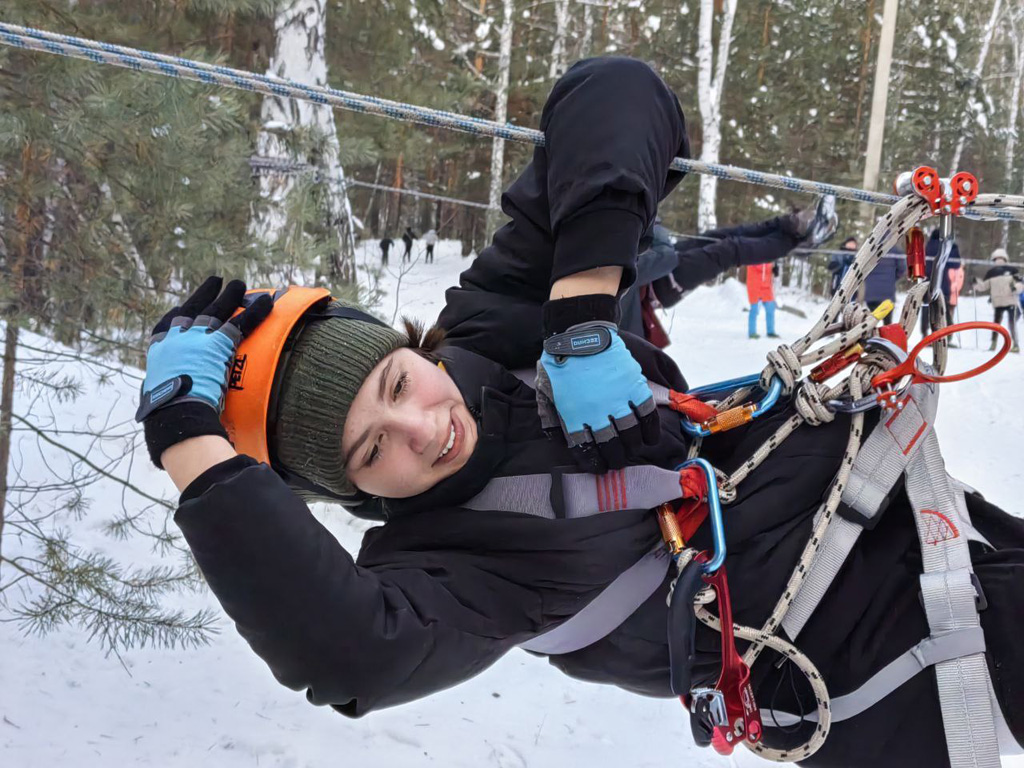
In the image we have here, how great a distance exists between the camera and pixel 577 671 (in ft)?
4.62

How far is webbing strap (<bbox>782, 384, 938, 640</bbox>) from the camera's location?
127 cm

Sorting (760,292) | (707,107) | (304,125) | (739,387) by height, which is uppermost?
(707,107)

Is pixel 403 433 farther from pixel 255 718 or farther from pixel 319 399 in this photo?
pixel 255 718

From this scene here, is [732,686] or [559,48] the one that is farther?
[559,48]

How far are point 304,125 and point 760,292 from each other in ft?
24.7

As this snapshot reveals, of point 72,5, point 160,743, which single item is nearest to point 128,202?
point 72,5

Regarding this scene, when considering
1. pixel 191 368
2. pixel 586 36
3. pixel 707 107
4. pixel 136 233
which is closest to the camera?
pixel 191 368

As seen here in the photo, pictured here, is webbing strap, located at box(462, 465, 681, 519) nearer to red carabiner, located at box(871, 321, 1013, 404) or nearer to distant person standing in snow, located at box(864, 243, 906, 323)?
red carabiner, located at box(871, 321, 1013, 404)

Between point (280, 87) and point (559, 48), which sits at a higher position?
point (559, 48)

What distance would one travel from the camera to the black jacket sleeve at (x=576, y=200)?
1292 mm

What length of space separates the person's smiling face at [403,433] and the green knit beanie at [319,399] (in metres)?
0.02

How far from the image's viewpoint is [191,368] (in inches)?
45.8

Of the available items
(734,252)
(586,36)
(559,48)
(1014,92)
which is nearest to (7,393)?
(734,252)

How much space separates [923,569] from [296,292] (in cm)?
119
